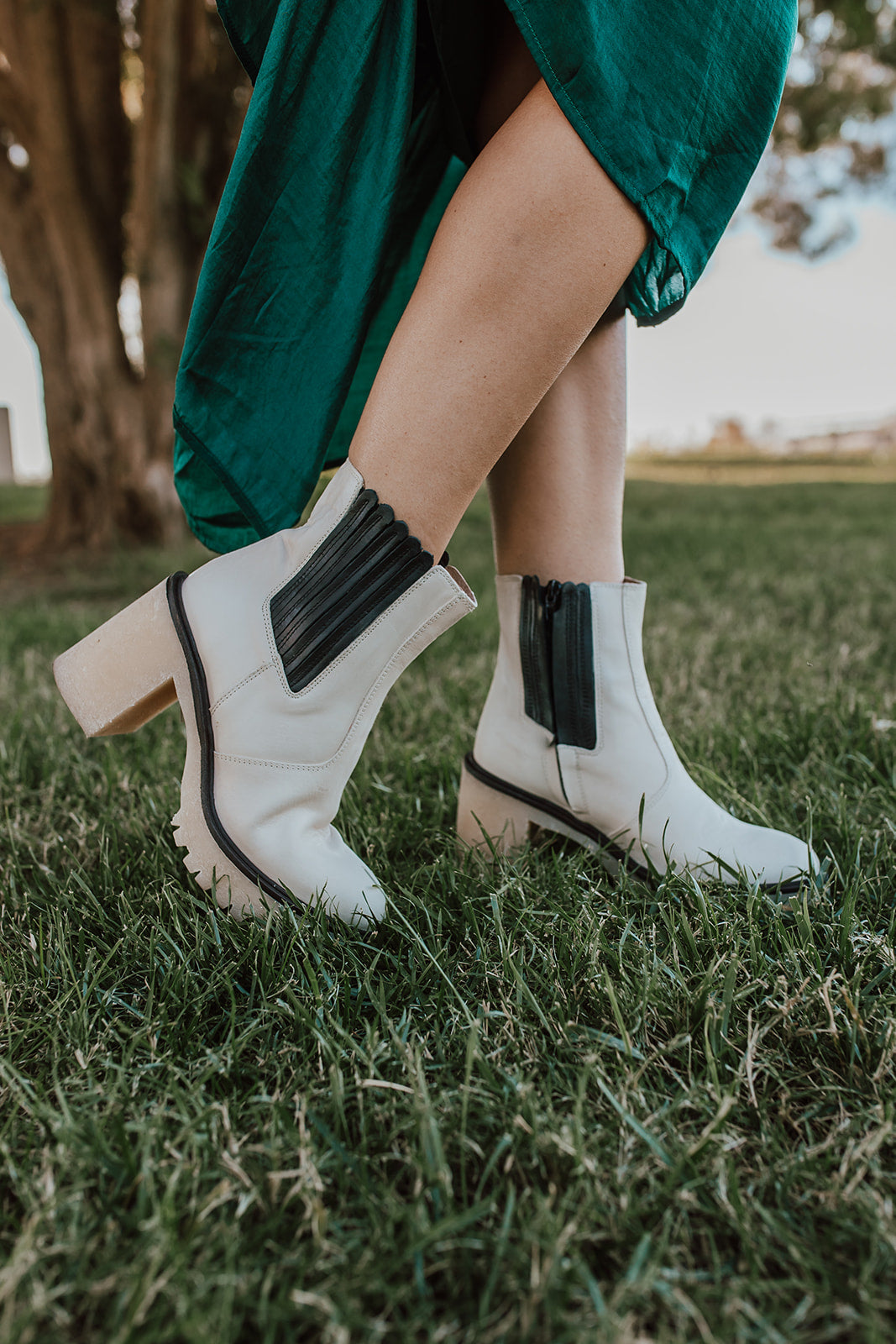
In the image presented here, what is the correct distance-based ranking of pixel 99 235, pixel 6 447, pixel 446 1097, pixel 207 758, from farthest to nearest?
pixel 6 447 < pixel 99 235 < pixel 207 758 < pixel 446 1097

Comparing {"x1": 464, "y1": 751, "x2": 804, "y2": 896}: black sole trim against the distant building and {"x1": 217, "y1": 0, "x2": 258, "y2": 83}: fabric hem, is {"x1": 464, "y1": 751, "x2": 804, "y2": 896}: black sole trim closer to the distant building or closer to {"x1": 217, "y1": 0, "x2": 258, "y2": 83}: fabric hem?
{"x1": 217, "y1": 0, "x2": 258, "y2": 83}: fabric hem

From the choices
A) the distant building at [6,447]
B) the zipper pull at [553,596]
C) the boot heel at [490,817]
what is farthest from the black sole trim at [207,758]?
the distant building at [6,447]

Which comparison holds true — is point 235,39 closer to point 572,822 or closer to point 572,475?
point 572,475

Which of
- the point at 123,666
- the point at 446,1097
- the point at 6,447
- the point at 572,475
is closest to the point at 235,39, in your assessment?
the point at 572,475

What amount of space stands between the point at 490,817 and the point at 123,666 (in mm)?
525

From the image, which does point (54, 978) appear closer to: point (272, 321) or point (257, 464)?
point (257, 464)

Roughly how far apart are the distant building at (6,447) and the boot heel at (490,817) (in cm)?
1281

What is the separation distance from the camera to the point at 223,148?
4887 millimetres

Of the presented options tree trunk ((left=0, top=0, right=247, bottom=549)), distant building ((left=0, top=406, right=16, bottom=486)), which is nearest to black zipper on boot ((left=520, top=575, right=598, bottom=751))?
tree trunk ((left=0, top=0, right=247, bottom=549))

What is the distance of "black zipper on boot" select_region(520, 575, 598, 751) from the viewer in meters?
1.18

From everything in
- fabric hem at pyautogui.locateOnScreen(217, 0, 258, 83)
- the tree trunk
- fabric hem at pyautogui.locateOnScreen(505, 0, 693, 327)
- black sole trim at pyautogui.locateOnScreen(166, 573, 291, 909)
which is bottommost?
black sole trim at pyautogui.locateOnScreen(166, 573, 291, 909)

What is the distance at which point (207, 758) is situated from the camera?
1.01 metres

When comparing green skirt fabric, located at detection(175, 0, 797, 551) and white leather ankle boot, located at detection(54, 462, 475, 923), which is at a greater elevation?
green skirt fabric, located at detection(175, 0, 797, 551)

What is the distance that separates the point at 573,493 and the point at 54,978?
2.73 feet
